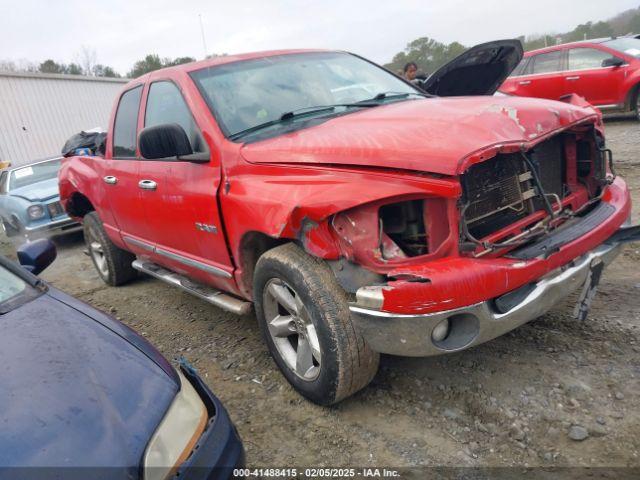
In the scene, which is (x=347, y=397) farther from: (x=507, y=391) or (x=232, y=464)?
(x=232, y=464)

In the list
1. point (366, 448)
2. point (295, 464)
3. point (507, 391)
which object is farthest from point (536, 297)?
point (295, 464)

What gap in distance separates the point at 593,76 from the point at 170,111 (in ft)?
28.3

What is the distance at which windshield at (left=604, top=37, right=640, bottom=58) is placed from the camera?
8895 millimetres

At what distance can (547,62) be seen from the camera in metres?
10.0

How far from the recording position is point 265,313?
9.20ft

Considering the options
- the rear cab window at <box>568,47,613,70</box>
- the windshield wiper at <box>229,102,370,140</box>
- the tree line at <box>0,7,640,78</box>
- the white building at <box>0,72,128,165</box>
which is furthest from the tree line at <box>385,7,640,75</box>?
the windshield wiper at <box>229,102,370,140</box>

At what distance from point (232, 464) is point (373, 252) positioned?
101cm

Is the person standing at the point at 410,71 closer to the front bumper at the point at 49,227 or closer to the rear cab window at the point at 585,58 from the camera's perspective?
the rear cab window at the point at 585,58

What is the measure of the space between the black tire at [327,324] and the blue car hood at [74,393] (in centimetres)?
75

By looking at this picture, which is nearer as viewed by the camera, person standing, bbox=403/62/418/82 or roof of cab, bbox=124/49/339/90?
roof of cab, bbox=124/49/339/90

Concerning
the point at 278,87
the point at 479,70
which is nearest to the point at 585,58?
the point at 479,70

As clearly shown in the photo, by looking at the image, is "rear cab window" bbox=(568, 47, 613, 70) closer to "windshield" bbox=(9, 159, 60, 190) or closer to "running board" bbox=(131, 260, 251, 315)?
"running board" bbox=(131, 260, 251, 315)

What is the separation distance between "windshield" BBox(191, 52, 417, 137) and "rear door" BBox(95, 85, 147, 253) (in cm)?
97

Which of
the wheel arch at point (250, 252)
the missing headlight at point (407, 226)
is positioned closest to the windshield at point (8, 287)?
the wheel arch at point (250, 252)
